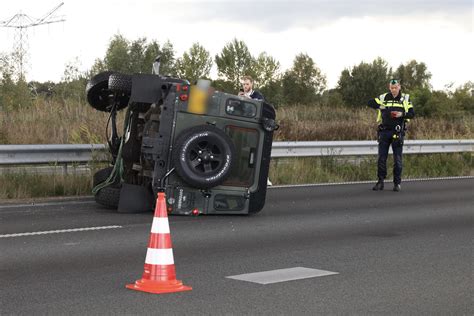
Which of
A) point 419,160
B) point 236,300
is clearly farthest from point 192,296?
point 419,160

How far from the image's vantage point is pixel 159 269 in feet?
23.1

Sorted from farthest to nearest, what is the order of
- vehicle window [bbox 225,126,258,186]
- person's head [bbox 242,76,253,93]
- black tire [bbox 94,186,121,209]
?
person's head [bbox 242,76,253,93], black tire [bbox 94,186,121,209], vehicle window [bbox 225,126,258,186]

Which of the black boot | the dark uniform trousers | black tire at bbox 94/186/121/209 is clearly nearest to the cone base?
black tire at bbox 94/186/121/209

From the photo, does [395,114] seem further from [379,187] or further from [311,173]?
[311,173]

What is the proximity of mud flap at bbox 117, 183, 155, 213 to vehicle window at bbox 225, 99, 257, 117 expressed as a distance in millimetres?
1473

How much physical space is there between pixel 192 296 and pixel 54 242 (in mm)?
2900

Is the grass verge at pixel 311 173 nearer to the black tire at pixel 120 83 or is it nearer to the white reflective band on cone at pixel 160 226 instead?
the black tire at pixel 120 83

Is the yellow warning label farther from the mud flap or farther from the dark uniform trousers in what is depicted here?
the dark uniform trousers

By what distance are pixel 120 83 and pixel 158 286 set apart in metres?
5.19

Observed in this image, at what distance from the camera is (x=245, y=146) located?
38.2 ft

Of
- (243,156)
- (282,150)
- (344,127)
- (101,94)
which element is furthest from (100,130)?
(344,127)

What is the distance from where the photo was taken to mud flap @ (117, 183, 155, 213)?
11.6 meters

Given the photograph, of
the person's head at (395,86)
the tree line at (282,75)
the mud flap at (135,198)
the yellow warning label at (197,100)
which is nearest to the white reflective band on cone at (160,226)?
the yellow warning label at (197,100)

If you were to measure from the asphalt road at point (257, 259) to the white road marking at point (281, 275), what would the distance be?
5.2 inches
